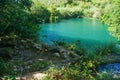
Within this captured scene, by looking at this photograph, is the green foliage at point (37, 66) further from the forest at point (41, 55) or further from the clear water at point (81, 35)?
the clear water at point (81, 35)

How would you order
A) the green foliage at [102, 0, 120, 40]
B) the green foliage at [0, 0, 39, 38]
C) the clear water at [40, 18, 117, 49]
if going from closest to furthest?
the green foliage at [0, 0, 39, 38] → the green foliage at [102, 0, 120, 40] → the clear water at [40, 18, 117, 49]

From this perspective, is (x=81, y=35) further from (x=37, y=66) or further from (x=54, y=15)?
(x=37, y=66)

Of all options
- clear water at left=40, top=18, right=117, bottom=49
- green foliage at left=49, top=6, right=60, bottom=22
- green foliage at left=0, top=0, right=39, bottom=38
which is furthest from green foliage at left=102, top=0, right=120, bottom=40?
green foliage at left=49, top=6, right=60, bottom=22

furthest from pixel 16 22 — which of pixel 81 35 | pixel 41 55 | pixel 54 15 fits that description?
pixel 54 15

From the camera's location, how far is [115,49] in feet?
55.1

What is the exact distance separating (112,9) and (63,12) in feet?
113

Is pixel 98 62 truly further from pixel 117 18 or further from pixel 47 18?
pixel 47 18

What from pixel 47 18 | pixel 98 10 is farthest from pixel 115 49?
pixel 98 10

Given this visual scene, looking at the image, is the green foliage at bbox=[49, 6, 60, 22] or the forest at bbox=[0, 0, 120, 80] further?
the green foliage at bbox=[49, 6, 60, 22]

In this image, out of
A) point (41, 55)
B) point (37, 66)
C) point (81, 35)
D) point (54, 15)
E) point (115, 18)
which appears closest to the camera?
point (37, 66)

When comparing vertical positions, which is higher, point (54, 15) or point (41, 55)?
point (41, 55)

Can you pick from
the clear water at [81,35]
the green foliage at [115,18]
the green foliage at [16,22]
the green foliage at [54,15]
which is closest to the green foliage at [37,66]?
the green foliage at [16,22]

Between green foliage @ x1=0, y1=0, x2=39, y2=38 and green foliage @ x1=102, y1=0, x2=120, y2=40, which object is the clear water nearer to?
green foliage @ x1=102, y1=0, x2=120, y2=40

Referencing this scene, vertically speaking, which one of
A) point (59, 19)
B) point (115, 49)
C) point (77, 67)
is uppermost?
point (77, 67)
